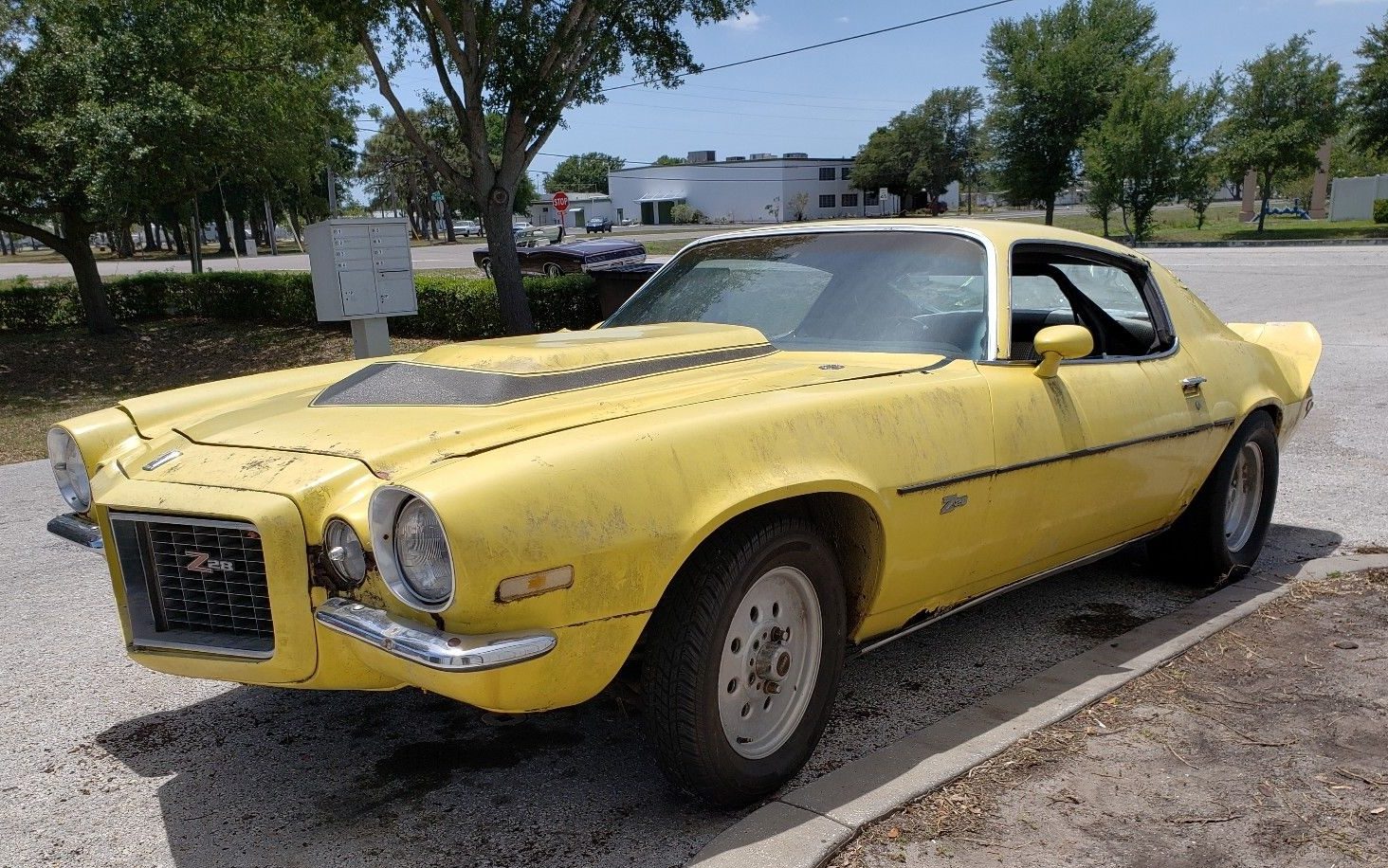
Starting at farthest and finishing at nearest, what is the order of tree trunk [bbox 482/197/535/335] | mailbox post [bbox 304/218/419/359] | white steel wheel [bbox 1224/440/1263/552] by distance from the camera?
tree trunk [bbox 482/197/535/335]
mailbox post [bbox 304/218/419/359]
white steel wheel [bbox 1224/440/1263/552]

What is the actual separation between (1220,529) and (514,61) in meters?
11.2

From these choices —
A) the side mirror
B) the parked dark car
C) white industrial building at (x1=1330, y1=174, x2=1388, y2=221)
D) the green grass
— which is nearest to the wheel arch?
the side mirror

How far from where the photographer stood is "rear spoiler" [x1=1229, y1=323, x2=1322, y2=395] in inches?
188

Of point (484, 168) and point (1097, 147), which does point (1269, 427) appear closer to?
point (484, 168)

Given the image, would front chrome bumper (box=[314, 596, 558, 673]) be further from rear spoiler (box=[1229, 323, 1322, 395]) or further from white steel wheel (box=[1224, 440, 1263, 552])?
rear spoiler (box=[1229, 323, 1322, 395])

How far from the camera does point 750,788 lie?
2.68m

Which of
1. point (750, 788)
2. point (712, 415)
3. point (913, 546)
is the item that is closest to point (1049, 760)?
point (913, 546)

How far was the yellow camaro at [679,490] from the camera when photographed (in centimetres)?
229

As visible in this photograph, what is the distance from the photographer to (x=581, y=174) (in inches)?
4902

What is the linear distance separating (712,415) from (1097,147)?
38.5 metres

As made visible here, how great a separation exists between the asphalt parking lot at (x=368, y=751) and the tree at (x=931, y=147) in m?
75.4

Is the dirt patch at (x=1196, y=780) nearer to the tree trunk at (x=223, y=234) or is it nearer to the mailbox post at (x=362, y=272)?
the mailbox post at (x=362, y=272)

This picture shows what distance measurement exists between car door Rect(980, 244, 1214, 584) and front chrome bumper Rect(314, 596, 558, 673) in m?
1.59

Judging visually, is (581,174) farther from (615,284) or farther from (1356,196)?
(615,284)
